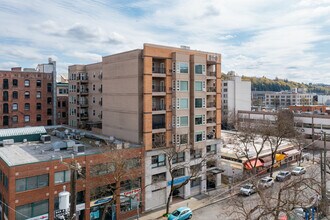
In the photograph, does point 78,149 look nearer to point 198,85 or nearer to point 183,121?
point 183,121

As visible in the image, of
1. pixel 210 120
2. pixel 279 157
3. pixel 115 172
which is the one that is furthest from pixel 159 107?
pixel 279 157

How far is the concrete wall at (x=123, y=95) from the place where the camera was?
3457cm

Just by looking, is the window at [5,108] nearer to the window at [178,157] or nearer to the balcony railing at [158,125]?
the balcony railing at [158,125]

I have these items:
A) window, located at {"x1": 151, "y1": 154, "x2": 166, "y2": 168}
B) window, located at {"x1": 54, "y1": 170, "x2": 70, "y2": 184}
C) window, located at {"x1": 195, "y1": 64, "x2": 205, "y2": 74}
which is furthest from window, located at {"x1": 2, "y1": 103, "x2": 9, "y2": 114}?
window, located at {"x1": 195, "y1": 64, "x2": 205, "y2": 74}

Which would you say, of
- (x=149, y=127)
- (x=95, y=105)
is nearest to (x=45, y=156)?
(x=149, y=127)

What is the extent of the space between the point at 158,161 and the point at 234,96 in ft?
238

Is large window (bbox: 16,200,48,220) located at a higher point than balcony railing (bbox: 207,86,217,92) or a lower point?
lower

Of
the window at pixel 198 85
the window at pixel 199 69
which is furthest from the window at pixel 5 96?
the window at pixel 199 69

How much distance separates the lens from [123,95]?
37.1 meters

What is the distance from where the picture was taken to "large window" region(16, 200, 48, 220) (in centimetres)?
2456

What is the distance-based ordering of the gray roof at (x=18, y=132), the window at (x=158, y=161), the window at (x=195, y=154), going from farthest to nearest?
the window at (x=195, y=154) < the gray roof at (x=18, y=132) < the window at (x=158, y=161)

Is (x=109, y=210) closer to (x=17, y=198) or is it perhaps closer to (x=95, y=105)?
(x=17, y=198)

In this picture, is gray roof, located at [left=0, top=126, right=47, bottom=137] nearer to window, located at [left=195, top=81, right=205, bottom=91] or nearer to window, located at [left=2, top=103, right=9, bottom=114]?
window, located at [left=195, top=81, right=205, bottom=91]

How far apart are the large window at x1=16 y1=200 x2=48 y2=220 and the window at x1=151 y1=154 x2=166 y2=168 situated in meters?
13.3
